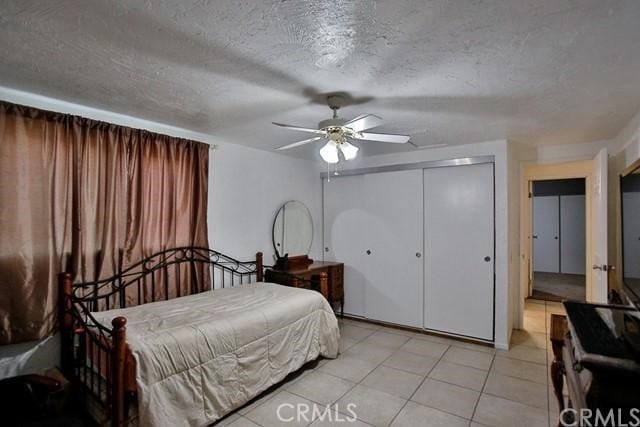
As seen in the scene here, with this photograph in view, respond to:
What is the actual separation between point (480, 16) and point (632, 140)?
93.4 inches

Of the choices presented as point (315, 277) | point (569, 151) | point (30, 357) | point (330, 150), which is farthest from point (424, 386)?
point (569, 151)

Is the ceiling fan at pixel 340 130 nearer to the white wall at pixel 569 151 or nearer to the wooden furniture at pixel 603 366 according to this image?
the wooden furniture at pixel 603 366

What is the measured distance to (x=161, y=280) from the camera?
277 centimetres

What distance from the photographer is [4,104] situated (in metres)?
1.97

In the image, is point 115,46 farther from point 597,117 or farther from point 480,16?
point 597,117

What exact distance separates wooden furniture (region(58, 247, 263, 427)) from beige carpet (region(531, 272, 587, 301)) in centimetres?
520

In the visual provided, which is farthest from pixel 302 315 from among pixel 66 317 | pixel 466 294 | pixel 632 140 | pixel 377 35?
pixel 632 140

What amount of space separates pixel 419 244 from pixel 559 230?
5511 mm

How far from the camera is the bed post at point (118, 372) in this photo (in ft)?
5.28

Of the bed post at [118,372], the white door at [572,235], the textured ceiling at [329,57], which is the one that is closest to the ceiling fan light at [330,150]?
the textured ceiling at [329,57]

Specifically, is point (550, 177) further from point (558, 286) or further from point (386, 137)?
point (386, 137)

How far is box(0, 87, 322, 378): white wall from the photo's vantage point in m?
2.39

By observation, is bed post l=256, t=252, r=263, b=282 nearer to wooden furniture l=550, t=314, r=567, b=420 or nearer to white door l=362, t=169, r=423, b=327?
white door l=362, t=169, r=423, b=327

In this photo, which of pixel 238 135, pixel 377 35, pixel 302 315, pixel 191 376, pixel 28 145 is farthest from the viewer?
pixel 238 135
